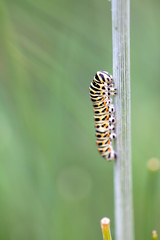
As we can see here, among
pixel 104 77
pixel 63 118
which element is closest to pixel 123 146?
pixel 104 77

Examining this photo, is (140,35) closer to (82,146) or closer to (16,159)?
(82,146)

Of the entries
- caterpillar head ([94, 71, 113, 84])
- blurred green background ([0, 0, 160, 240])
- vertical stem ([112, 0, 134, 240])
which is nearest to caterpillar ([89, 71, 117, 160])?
caterpillar head ([94, 71, 113, 84])

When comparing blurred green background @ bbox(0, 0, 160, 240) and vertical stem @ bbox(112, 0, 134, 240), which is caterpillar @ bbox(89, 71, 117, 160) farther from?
vertical stem @ bbox(112, 0, 134, 240)

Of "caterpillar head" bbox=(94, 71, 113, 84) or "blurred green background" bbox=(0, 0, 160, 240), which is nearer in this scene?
"caterpillar head" bbox=(94, 71, 113, 84)

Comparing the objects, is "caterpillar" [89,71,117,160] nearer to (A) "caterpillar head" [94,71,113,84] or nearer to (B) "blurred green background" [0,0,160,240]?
(A) "caterpillar head" [94,71,113,84]

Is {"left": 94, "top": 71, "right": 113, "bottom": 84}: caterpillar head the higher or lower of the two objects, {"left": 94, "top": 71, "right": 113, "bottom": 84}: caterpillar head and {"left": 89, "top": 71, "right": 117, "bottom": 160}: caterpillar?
the higher

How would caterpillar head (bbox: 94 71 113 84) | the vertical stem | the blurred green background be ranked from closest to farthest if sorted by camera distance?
the vertical stem < caterpillar head (bbox: 94 71 113 84) < the blurred green background

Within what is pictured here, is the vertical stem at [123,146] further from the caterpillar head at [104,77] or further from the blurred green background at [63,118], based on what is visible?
the caterpillar head at [104,77]

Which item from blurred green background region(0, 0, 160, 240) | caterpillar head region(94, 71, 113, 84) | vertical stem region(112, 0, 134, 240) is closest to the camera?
vertical stem region(112, 0, 134, 240)

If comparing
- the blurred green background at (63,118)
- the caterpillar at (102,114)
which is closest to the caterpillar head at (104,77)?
the caterpillar at (102,114)
